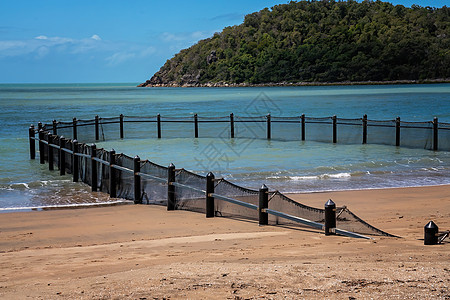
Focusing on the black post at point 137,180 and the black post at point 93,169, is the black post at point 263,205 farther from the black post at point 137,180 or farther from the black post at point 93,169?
the black post at point 93,169

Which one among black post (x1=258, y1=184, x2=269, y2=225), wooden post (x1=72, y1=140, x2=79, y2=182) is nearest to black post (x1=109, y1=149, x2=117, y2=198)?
wooden post (x1=72, y1=140, x2=79, y2=182)

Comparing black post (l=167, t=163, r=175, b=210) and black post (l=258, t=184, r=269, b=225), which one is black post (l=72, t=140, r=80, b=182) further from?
black post (l=258, t=184, r=269, b=225)

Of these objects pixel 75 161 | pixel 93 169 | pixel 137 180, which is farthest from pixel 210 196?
pixel 75 161

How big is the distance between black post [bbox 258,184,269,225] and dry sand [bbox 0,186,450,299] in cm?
17

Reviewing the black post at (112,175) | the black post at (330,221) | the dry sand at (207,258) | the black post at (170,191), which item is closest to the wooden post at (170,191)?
the black post at (170,191)

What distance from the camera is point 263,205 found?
10852mm

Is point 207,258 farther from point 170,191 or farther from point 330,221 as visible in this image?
point 170,191

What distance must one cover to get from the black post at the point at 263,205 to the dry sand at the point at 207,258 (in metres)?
0.17

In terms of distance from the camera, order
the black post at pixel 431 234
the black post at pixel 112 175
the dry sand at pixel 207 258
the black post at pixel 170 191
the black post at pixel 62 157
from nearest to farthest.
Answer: the dry sand at pixel 207 258, the black post at pixel 431 234, the black post at pixel 170 191, the black post at pixel 112 175, the black post at pixel 62 157

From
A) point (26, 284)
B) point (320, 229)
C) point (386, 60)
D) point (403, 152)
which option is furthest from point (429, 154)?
point (386, 60)

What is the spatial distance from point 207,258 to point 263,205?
2764 mm

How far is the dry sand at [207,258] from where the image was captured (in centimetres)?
641

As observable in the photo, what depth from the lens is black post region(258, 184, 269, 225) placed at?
10.6 meters

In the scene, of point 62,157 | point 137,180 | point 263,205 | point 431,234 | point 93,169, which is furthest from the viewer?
point 62,157
